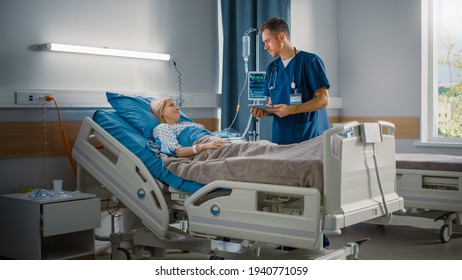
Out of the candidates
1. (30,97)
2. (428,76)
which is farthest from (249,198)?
(428,76)

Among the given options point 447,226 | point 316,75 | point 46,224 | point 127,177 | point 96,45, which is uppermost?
point 96,45

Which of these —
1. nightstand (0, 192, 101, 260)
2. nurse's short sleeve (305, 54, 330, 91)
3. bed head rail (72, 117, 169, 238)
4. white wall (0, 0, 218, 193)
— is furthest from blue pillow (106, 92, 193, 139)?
nurse's short sleeve (305, 54, 330, 91)

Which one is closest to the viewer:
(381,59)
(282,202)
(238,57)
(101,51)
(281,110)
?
(282,202)

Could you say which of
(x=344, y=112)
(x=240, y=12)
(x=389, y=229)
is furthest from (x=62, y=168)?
(x=344, y=112)

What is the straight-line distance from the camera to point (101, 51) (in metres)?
4.06

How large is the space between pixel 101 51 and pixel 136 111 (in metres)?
0.58

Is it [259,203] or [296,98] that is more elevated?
[296,98]

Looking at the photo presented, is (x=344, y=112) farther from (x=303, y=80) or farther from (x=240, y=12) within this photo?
(x=303, y=80)

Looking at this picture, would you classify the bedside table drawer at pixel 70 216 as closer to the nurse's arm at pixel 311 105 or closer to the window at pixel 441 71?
the nurse's arm at pixel 311 105

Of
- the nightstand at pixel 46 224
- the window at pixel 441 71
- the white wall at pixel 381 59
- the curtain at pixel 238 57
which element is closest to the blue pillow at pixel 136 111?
the nightstand at pixel 46 224

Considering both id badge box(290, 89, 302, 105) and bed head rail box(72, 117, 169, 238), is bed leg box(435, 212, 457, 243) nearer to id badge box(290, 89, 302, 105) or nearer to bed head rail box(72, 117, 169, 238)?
id badge box(290, 89, 302, 105)

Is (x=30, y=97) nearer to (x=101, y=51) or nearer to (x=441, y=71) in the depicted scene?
(x=101, y=51)

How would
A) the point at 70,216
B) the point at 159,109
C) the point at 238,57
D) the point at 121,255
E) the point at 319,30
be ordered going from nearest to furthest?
the point at 70,216 < the point at 121,255 < the point at 159,109 < the point at 238,57 < the point at 319,30

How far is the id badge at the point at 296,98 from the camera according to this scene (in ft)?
12.0
